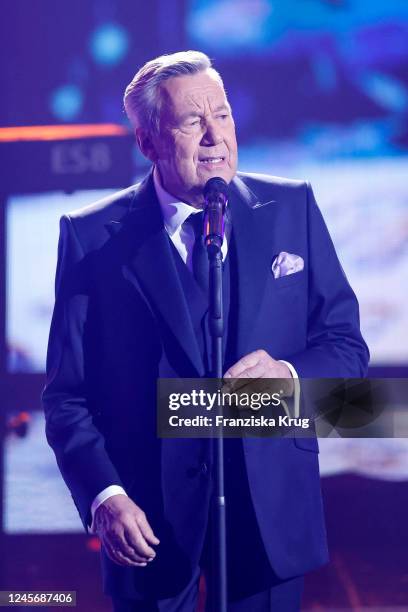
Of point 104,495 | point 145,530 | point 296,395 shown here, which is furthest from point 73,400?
point 296,395

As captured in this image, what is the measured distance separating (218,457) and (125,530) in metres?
0.29

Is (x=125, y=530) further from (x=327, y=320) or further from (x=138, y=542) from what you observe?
(x=327, y=320)

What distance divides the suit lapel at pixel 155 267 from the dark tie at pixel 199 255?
59 millimetres

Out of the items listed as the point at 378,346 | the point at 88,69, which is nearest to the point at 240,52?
the point at 88,69

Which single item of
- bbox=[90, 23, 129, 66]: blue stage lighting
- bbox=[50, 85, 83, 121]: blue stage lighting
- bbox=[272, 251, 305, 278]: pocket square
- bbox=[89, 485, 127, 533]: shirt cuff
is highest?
bbox=[90, 23, 129, 66]: blue stage lighting

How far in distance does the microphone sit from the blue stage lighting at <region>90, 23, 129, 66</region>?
2.91ft

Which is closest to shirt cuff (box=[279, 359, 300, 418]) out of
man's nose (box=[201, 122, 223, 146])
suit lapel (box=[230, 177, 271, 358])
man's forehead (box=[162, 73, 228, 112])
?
suit lapel (box=[230, 177, 271, 358])

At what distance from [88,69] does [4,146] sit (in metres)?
0.37

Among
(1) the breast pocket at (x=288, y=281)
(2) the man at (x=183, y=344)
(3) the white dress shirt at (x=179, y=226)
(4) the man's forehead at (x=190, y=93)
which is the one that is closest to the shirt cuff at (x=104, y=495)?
(2) the man at (x=183, y=344)

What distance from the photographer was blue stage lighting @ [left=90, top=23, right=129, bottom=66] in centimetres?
251

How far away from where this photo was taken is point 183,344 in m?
2.07

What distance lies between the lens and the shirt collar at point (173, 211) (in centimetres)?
218

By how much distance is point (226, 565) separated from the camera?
201 cm

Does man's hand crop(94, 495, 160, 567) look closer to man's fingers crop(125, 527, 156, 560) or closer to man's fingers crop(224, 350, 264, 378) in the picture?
man's fingers crop(125, 527, 156, 560)
